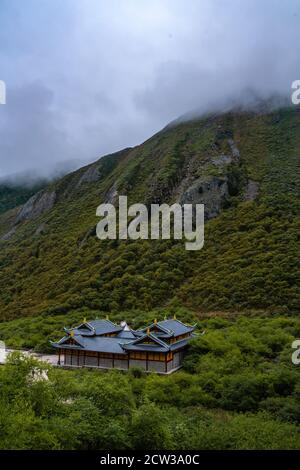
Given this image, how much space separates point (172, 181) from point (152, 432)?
7283cm

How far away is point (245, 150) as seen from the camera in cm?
9706

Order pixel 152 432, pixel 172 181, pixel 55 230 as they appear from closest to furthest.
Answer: pixel 152 432 → pixel 172 181 → pixel 55 230

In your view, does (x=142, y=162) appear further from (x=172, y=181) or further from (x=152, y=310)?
Result: (x=152, y=310)

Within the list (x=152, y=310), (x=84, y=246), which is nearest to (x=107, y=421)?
(x=152, y=310)

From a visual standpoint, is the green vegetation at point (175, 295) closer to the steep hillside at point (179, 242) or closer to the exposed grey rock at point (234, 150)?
the steep hillside at point (179, 242)

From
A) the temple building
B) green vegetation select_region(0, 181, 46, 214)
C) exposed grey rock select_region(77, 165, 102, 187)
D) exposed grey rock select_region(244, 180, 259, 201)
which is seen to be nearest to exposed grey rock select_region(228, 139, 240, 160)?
exposed grey rock select_region(244, 180, 259, 201)

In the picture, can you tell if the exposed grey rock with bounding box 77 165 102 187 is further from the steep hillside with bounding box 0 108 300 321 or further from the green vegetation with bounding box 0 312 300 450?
the green vegetation with bounding box 0 312 300 450

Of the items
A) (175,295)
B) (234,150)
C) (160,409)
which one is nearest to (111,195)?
(234,150)

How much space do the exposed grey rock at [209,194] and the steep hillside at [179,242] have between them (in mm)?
227

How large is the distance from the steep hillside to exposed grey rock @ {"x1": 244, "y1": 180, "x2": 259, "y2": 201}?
19cm

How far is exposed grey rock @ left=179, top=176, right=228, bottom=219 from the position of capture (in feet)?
261

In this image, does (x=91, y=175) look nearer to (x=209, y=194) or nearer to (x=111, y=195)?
(x=111, y=195)

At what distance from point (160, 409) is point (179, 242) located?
47.4 m

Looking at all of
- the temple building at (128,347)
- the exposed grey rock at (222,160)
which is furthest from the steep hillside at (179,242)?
the temple building at (128,347)
